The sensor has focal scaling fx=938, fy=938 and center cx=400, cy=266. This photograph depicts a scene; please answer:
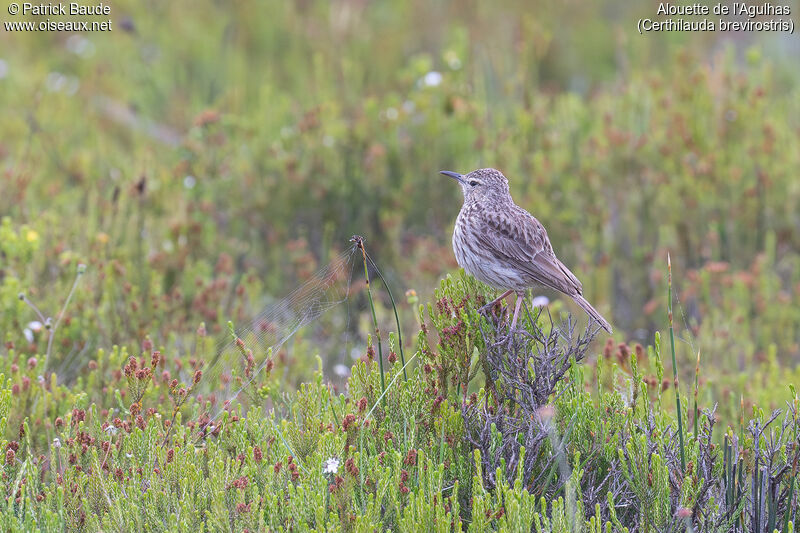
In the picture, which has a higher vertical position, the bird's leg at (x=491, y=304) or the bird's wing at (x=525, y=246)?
the bird's wing at (x=525, y=246)

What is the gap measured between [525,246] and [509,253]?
0.13 metres

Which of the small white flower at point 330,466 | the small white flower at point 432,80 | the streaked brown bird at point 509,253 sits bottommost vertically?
the small white flower at point 330,466

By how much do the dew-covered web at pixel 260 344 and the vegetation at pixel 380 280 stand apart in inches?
1.0

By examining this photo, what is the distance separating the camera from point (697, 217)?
7523 millimetres

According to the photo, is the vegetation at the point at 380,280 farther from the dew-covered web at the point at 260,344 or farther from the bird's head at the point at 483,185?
the bird's head at the point at 483,185

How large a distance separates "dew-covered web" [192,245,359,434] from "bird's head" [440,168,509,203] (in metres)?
0.88

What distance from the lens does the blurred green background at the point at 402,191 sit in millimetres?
5945

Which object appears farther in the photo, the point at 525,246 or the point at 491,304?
the point at 525,246

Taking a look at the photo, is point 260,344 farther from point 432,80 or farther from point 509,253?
point 432,80

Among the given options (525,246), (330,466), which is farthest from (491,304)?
(330,466)

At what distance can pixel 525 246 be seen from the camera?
439 cm

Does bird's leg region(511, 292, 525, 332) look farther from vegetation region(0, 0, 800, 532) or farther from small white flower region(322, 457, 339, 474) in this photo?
small white flower region(322, 457, 339, 474)

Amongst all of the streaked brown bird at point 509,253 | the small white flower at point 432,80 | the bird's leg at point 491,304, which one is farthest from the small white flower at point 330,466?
the small white flower at point 432,80

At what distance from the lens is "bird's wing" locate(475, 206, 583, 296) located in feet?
14.0
